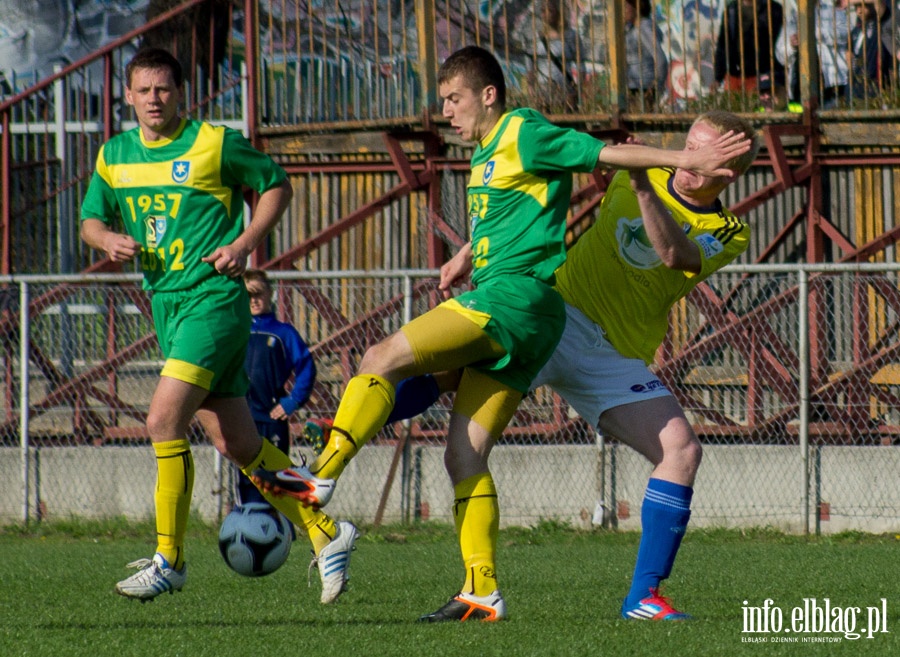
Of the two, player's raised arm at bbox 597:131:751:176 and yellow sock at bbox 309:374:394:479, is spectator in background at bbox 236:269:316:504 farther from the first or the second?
player's raised arm at bbox 597:131:751:176

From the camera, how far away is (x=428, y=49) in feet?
40.0

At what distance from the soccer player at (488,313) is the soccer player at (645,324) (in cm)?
27

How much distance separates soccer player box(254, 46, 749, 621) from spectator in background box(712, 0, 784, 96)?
251 inches

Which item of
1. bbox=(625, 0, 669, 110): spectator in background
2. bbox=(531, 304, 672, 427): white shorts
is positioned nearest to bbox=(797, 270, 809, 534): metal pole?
bbox=(625, 0, 669, 110): spectator in background

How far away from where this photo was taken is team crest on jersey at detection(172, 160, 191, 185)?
640 centimetres

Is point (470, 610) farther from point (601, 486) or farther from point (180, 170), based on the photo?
point (601, 486)

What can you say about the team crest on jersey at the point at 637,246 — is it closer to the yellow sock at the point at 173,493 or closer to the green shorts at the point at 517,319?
the green shorts at the point at 517,319

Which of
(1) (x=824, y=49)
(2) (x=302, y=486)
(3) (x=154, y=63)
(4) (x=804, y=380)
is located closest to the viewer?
(2) (x=302, y=486)

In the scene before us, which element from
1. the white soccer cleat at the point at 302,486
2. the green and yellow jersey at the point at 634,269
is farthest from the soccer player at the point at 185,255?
the green and yellow jersey at the point at 634,269

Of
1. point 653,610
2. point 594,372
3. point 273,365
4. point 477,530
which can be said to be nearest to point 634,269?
point 594,372

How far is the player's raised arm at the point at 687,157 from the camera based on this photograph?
5.10 meters

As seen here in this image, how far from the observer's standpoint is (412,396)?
18.3 feet

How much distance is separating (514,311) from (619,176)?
1.13 m
